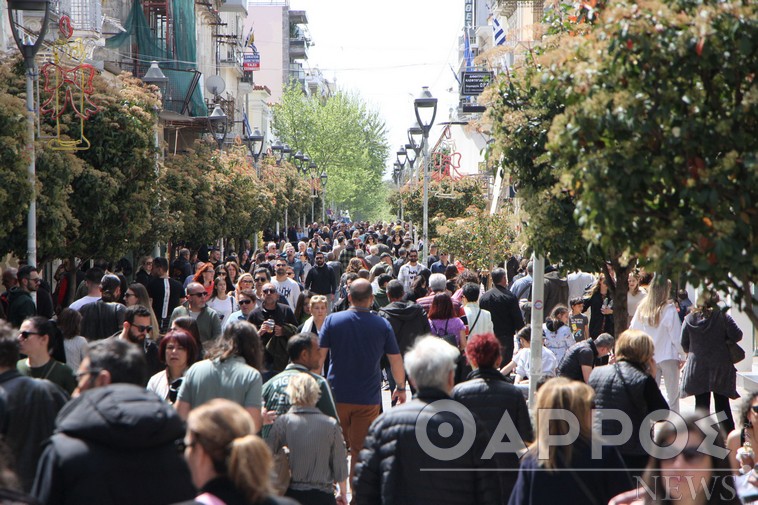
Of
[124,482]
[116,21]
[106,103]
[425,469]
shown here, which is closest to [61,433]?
[124,482]

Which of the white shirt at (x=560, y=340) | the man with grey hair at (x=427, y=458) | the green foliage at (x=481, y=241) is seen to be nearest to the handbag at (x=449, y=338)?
the white shirt at (x=560, y=340)

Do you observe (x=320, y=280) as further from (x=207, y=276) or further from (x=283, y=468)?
(x=283, y=468)

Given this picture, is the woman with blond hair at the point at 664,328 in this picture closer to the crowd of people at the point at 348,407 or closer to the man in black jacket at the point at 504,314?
the crowd of people at the point at 348,407

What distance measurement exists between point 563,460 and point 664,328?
5.97 m

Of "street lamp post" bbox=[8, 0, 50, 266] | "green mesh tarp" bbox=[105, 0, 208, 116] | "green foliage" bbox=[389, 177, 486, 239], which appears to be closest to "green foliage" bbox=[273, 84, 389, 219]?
"green mesh tarp" bbox=[105, 0, 208, 116]

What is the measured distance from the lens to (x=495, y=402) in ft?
20.9

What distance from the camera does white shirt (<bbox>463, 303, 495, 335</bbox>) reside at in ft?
38.4

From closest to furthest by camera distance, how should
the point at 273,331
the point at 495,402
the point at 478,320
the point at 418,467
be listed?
1. the point at 418,467
2. the point at 495,402
3. the point at 273,331
4. the point at 478,320

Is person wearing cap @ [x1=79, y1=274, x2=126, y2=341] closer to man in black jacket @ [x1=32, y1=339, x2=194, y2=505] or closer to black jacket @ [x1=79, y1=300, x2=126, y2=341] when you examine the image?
black jacket @ [x1=79, y1=300, x2=126, y2=341]

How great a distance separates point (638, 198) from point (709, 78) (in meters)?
0.65

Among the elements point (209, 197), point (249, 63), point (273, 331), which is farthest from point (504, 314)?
point (249, 63)

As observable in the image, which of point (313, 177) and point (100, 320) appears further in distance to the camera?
point (313, 177)

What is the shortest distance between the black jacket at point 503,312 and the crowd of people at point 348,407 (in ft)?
0.07

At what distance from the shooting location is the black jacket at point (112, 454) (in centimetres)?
421
